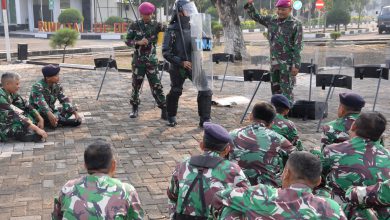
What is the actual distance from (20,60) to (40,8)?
18739 mm

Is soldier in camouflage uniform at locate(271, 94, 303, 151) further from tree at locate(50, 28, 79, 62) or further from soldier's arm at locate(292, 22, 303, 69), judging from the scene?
tree at locate(50, 28, 79, 62)

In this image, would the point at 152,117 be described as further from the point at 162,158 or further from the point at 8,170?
the point at 8,170

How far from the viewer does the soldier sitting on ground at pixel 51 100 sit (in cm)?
644

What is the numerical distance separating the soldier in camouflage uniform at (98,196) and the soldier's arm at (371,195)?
1.26m

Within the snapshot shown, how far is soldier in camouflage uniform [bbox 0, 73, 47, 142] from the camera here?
596 centimetres

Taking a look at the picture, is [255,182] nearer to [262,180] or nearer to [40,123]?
[262,180]

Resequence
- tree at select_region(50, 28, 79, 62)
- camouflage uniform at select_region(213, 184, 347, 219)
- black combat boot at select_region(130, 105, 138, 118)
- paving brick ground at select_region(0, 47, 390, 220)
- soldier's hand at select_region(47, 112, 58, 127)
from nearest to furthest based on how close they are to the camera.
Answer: camouflage uniform at select_region(213, 184, 347, 219)
paving brick ground at select_region(0, 47, 390, 220)
soldier's hand at select_region(47, 112, 58, 127)
black combat boot at select_region(130, 105, 138, 118)
tree at select_region(50, 28, 79, 62)

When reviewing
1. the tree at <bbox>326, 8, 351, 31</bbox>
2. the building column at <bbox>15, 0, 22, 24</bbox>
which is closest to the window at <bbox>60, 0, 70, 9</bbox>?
the building column at <bbox>15, 0, 22, 24</bbox>

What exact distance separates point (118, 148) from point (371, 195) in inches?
153

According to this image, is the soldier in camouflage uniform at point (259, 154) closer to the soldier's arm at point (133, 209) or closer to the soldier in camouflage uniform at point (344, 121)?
the soldier in camouflage uniform at point (344, 121)

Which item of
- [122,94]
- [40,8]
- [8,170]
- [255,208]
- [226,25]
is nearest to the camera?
[255,208]

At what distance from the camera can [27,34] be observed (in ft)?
98.1

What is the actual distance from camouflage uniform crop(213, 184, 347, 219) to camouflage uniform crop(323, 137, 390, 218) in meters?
0.71

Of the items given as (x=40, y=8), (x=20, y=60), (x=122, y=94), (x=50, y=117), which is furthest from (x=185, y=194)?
(x=40, y=8)
